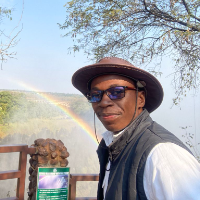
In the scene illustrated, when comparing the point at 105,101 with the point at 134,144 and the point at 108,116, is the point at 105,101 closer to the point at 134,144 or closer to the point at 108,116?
the point at 108,116

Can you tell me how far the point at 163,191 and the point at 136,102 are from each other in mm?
657

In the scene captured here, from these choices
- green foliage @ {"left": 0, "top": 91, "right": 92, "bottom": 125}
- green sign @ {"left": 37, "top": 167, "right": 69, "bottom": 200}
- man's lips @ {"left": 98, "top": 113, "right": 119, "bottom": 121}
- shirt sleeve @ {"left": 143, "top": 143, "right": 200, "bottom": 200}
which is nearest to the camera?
shirt sleeve @ {"left": 143, "top": 143, "right": 200, "bottom": 200}

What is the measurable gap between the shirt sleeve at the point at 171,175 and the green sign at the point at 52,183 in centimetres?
160

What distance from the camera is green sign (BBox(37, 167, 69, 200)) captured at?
2.31 meters

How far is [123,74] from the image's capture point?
147 centimetres

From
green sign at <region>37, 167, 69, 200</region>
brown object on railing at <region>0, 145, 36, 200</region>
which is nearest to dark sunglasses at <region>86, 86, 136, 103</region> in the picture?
green sign at <region>37, 167, 69, 200</region>

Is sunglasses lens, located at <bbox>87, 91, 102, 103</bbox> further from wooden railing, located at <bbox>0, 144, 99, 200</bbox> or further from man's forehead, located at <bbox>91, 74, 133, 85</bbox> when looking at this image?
wooden railing, located at <bbox>0, 144, 99, 200</bbox>

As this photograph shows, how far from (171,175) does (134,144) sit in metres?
0.31

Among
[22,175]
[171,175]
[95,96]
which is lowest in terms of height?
[22,175]

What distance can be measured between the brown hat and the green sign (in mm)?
1073

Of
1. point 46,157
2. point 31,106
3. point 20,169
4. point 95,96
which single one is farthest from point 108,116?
point 31,106

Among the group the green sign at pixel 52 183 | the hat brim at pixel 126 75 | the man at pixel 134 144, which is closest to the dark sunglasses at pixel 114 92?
the man at pixel 134 144

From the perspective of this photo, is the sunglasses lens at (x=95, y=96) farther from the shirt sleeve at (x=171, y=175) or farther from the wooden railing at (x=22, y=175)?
the wooden railing at (x=22, y=175)

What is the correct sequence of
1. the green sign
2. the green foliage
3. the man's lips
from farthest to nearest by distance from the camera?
the green foliage → the green sign → the man's lips
